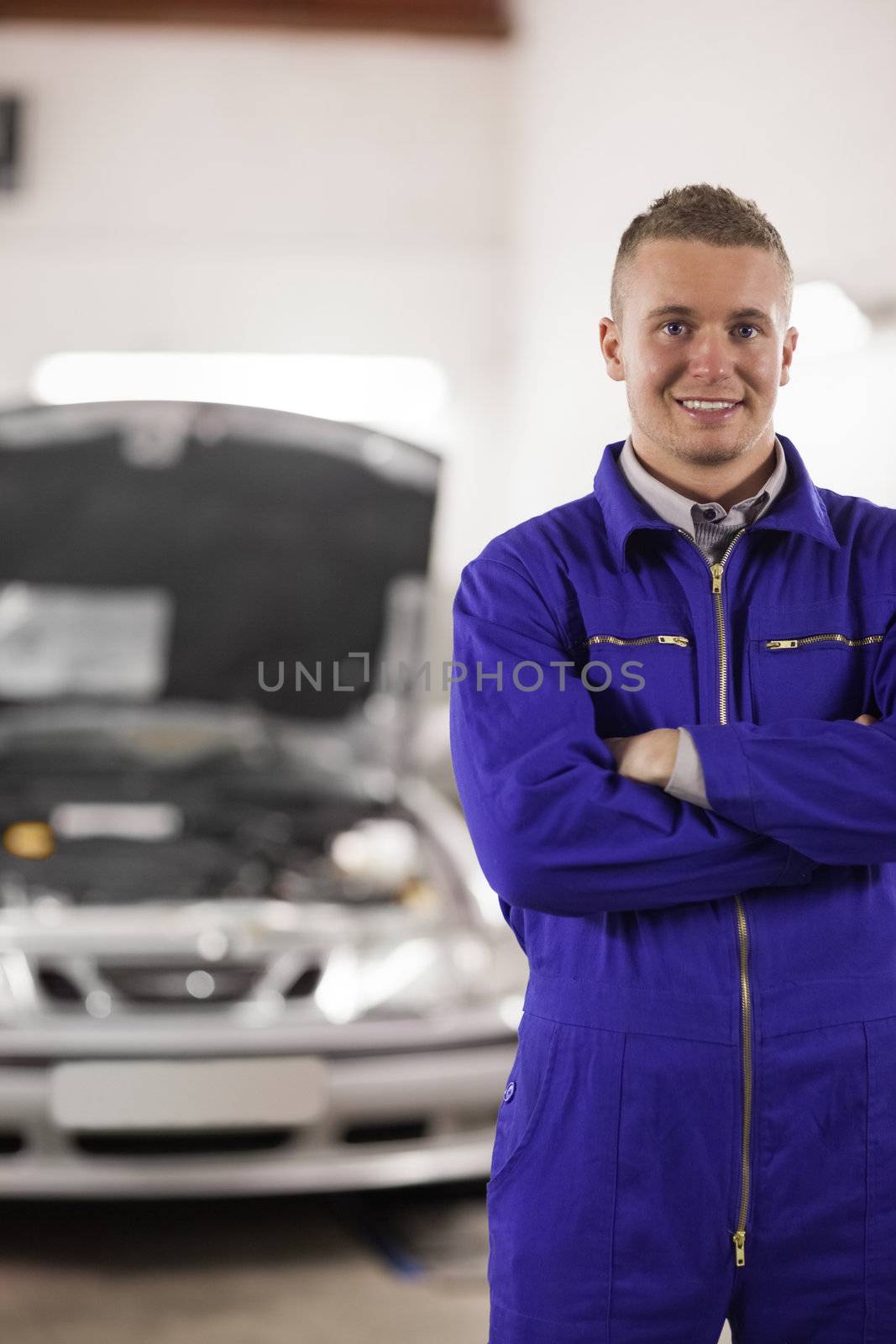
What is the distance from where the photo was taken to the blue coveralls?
1.15 m

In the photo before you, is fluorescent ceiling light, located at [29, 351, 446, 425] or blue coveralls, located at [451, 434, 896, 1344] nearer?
blue coveralls, located at [451, 434, 896, 1344]

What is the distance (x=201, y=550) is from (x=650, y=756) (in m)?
2.77

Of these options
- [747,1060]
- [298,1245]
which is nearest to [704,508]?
[747,1060]

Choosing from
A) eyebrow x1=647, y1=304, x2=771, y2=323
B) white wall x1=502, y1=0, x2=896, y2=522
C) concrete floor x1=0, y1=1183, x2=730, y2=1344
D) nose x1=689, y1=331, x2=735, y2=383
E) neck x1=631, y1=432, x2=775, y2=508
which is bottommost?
concrete floor x1=0, y1=1183, x2=730, y2=1344

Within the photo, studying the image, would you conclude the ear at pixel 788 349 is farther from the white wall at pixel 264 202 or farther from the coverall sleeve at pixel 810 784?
the white wall at pixel 264 202

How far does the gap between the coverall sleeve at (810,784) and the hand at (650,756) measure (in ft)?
0.08

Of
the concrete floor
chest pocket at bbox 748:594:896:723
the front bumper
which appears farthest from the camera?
the front bumper

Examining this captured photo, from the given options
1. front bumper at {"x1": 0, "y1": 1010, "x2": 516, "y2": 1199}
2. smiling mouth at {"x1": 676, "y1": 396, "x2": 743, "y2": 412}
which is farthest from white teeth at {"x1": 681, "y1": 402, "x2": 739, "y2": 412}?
front bumper at {"x1": 0, "y1": 1010, "x2": 516, "y2": 1199}

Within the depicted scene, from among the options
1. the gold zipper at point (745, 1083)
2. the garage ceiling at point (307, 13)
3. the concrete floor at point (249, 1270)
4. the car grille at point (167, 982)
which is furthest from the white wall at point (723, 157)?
the concrete floor at point (249, 1270)

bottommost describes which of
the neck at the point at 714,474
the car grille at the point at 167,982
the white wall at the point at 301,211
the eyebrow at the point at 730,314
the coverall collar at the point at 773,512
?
the car grille at the point at 167,982

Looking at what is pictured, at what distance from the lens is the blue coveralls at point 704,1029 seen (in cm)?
115

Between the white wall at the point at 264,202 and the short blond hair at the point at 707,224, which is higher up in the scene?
the white wall at the point at 264,202

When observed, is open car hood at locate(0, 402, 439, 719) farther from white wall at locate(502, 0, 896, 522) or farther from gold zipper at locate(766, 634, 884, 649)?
gold zipper at locate(766, 634, 884, 649)

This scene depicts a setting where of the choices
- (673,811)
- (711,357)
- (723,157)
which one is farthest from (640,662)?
(723,157)
